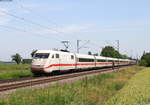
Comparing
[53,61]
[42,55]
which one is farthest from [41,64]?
[53,61]

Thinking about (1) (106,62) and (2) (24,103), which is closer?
(2) (24,103)

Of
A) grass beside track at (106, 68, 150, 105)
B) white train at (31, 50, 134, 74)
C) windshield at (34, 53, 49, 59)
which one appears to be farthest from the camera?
windshield at (34, 53, 49, 59)

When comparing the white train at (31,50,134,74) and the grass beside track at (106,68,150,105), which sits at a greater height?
the white train at (31,50,134,74)

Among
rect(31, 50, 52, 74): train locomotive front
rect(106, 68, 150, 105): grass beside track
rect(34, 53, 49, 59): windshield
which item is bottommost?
rect(106, 68, 150, 105): grass beside track

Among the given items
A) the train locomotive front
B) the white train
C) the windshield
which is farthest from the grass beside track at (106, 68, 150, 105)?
the windshield

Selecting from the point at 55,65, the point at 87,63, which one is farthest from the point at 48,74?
the point at 87,63

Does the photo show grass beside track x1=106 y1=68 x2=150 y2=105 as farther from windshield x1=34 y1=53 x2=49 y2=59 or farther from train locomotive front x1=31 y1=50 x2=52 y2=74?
windshield x1=34 y1=53 x2=49 y2=59

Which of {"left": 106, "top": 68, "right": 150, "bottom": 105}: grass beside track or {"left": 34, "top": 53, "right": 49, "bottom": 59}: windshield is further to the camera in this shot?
{"left": 34, "top": 53, "right": 49, "bottom": 59}: windshield

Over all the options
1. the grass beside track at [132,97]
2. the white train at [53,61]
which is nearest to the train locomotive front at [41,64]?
the white train at [53,61]

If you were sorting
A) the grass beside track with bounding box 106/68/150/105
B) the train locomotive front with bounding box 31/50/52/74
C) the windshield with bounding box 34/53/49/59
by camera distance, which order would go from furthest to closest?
1. the windshield with bounding box 34/53/49/59
2. the train locomotive front with bounding box 31/50/52/74
3. the grass beside track with bounding box 106/68/150/105

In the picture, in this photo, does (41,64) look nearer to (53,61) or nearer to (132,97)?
(53,61)

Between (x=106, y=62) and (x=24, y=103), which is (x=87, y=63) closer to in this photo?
(x=106, y=62)

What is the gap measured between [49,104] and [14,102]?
147 centimetres

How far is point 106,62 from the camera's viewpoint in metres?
59.1
